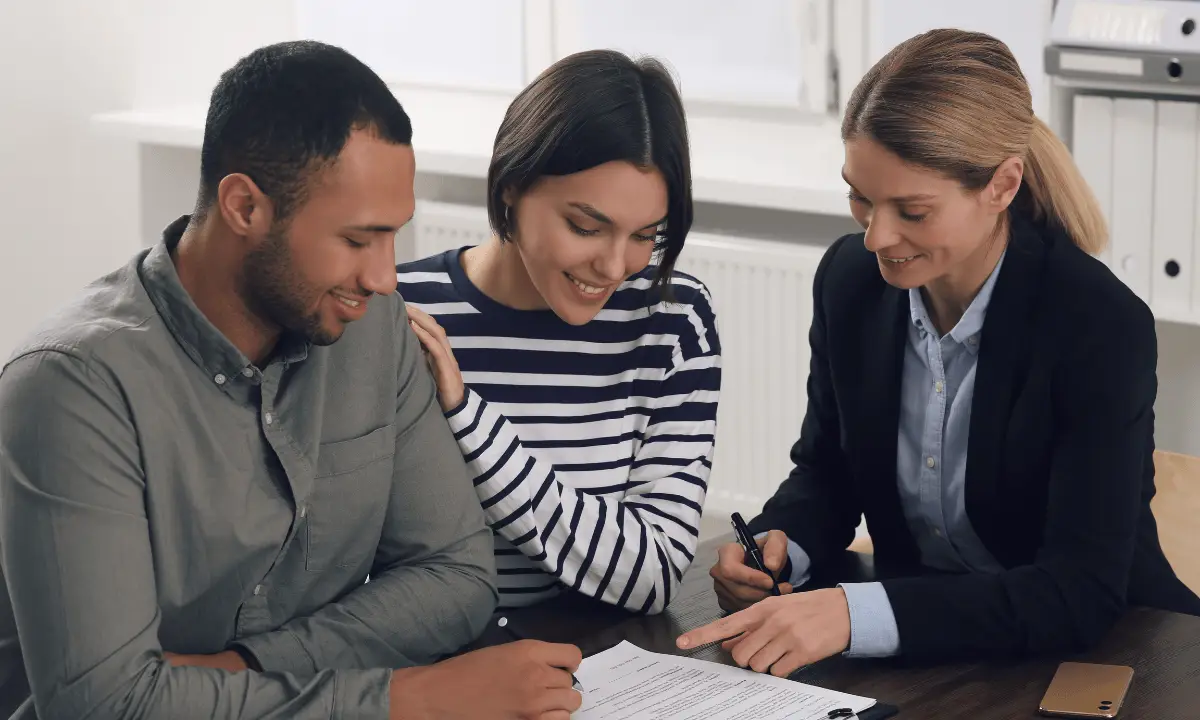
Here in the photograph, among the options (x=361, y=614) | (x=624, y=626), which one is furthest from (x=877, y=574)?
(x=361, y=614)

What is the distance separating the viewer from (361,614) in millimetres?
1425

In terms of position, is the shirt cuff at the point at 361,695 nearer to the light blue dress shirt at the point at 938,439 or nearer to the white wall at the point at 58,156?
the light blue dress shirt at the point at 938,439

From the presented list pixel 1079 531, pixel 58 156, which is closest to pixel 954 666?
pixel 1079 531

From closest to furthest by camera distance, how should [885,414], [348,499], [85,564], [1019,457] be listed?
[85,564] → [348,499] → [1019,457] → [885,414]

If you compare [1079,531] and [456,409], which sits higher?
[456,409]

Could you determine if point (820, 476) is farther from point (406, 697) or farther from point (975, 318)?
point (406, 697)

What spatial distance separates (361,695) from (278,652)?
0.39 feet

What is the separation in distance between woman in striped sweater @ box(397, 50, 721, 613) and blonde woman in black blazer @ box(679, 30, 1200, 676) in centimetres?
14

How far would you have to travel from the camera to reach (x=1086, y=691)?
4.50 ft

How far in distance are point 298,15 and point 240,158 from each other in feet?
9.60

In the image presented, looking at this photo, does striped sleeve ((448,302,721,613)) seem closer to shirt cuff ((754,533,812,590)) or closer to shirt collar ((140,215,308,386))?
shirt cuff ((754,533,812,590))

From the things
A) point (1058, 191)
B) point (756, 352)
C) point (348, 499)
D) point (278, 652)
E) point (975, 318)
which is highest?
point (1058, 191)

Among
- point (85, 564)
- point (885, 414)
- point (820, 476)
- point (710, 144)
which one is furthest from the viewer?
point (710, 144)

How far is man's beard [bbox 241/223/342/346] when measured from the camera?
1322mm
